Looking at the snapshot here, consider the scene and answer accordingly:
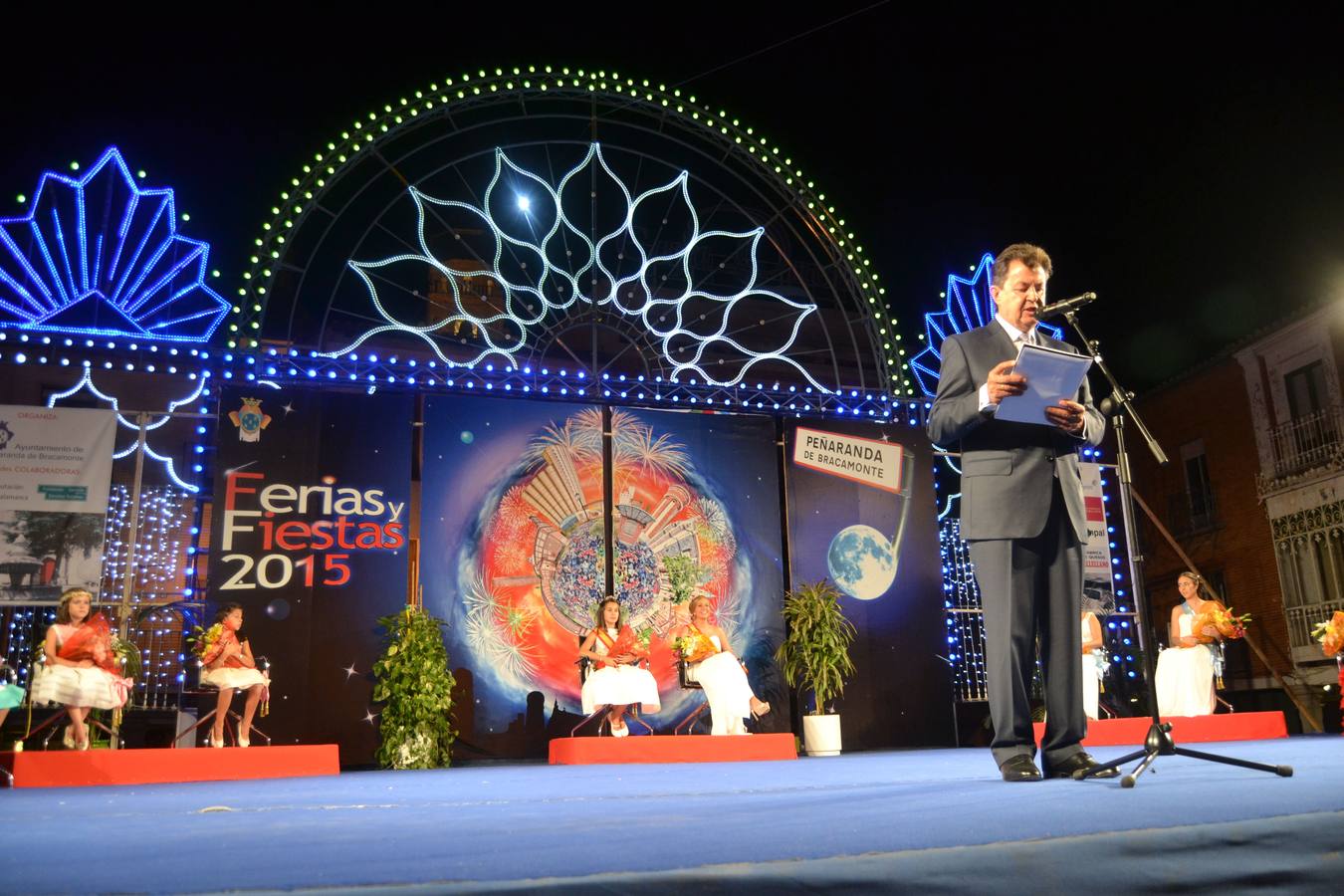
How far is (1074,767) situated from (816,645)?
6522 mm

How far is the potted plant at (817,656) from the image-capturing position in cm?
962

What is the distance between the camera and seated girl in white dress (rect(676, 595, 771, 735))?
952 centimetres

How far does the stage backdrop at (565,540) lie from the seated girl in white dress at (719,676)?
0.54 meters

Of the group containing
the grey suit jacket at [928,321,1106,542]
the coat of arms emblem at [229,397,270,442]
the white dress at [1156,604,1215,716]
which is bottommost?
the white dress at [1156,604,1215,716]

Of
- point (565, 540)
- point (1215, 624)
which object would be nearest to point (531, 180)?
point (565, 540)

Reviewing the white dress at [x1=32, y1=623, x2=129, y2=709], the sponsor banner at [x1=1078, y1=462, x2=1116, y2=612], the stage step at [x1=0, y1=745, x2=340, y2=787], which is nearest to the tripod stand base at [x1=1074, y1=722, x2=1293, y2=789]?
the stage step at [x1=0, y1=745, x2=340, y2=787]

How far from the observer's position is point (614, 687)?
363 inches

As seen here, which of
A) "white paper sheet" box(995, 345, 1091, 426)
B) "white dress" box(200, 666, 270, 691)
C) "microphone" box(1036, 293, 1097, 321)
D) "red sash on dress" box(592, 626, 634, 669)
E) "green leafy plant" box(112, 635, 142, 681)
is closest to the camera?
"white paper sheet" box(995, 345, 1091, 426)

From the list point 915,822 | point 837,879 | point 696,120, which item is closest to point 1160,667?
point 696,120

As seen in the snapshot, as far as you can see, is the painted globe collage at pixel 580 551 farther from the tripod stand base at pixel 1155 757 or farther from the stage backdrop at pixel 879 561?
the tripod stand base at pixel 1155 757

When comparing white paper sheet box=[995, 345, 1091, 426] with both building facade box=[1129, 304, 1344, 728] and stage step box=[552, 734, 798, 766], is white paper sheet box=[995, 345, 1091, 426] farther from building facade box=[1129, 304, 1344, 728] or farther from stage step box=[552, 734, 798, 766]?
building facade box=[1129, 304, 1344, 728]

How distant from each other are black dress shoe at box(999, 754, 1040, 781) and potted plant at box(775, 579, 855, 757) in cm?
635

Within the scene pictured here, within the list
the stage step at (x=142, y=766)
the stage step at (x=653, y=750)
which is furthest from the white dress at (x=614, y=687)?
the stage step at (x=142, y=766)

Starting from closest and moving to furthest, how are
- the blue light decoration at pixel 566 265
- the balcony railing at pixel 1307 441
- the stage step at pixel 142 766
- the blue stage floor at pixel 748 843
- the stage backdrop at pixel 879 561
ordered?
the blue stage floor at pixel 748 843 < the stage step at pixel 142 766 < the blue light decoration at pixel 566 265 < the stage backdrop at pixel 879 561 < the balcony railing at pixel 1307 441
